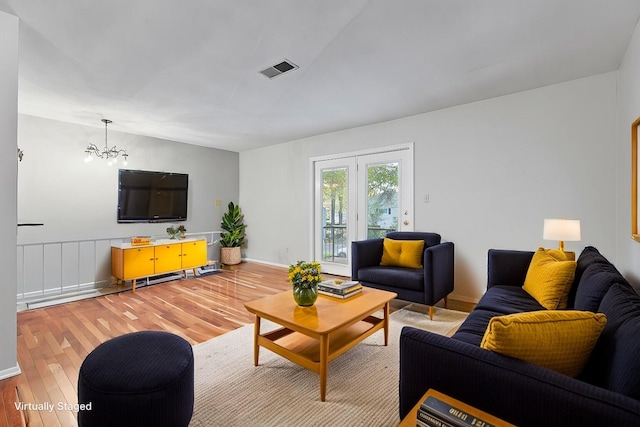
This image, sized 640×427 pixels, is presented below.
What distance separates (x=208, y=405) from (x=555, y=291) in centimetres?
226

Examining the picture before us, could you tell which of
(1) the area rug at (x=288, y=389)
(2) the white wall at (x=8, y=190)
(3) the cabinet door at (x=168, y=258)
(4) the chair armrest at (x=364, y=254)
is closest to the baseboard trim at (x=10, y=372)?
(2) the white wall at (x=8, y=190)

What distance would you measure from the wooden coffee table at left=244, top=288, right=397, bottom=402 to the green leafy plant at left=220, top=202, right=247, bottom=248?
390cm

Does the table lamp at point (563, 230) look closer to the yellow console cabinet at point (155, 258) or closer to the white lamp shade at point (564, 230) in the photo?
the white lamp shade at point (564, 230)

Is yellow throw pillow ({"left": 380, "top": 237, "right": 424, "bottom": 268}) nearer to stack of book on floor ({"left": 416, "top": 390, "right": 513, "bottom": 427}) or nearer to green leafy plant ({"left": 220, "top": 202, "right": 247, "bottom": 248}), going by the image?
stack of book on floor ({"left": 416, "top": 390, "right": 513, "bottom": 427})

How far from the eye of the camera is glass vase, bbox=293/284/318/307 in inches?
83.7

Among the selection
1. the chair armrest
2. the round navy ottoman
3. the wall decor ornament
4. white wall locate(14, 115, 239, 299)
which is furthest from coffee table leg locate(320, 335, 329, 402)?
white wall locate(14, 115, 239, 299)

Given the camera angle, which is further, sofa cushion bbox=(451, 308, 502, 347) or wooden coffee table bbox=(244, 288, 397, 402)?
wooden coffee table bbox=(244, 288, 397, 402)

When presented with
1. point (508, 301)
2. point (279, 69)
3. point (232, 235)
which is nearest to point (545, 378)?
Answer: point (508, 301)

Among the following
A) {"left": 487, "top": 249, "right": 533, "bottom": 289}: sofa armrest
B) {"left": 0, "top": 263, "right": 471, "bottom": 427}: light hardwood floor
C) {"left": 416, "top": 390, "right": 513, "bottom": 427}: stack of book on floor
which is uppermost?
{"left": 487, "top": 249, "right": 533, "bottom": 289}: sofa armrest

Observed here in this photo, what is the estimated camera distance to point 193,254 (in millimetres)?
5035

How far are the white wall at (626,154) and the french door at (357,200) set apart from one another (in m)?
2.01

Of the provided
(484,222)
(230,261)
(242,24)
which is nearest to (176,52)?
(242,24)

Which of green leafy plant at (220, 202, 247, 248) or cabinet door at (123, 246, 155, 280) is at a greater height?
green leafy plant at (220, 202, 247, 248)

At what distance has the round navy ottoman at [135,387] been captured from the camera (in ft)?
3.96
